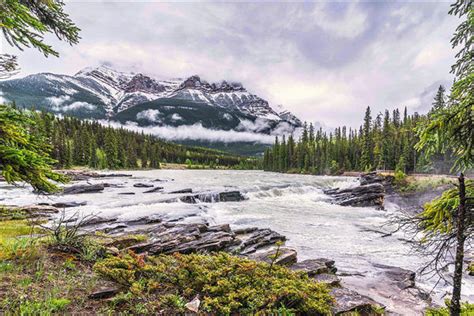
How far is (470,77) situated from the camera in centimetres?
426

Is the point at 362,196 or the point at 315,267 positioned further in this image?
the point at 362,196

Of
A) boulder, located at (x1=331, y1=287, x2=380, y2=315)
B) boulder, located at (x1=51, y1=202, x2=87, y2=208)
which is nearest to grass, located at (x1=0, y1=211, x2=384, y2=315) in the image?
boulder, located at (x1=331, y1=287, x2=380, y2=315)

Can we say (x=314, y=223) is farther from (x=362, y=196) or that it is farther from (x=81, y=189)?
(x=81, y=189)

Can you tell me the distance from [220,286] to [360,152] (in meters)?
94.1

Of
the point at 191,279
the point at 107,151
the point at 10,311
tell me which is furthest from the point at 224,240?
the point at 107,151

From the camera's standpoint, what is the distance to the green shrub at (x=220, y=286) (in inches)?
209

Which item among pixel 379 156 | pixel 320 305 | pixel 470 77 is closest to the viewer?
pixel 470 77

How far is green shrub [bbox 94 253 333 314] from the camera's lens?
17.4ft

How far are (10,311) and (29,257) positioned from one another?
264 centimetres

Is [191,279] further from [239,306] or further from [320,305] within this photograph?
[320,305]

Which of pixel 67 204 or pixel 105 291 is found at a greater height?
pixel 105 291

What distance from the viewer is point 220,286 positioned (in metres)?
5.68

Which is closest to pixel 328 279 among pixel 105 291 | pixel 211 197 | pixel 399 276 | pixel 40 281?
pixel 399 276

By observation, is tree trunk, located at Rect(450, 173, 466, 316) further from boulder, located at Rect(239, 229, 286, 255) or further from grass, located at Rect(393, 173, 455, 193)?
grass, located at Rect(393, 173, 455, 193)
